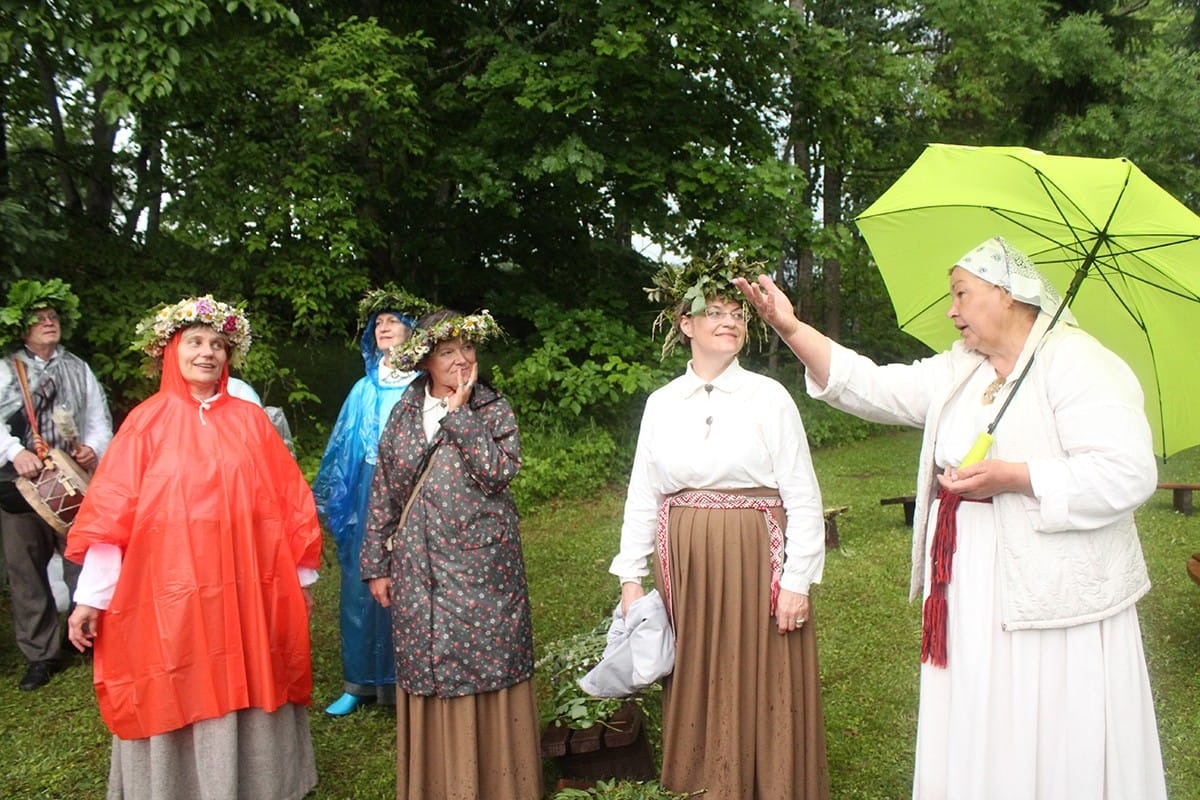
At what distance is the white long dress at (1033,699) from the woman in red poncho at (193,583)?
94.9 inches

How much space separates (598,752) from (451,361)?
1.65m

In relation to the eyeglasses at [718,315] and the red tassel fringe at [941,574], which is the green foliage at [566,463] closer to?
the eyeglasses at [718,315]

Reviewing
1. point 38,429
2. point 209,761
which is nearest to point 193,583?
point 209,761

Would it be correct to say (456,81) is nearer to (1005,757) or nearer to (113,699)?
(113,699)

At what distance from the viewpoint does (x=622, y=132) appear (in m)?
10.2

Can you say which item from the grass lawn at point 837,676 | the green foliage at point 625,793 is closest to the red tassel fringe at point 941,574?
the green foliage at point 625,793

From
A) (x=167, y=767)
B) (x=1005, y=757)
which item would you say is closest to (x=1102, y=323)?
(x=1005, y=757)

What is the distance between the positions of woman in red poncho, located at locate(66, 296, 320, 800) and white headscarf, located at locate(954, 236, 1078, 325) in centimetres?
259

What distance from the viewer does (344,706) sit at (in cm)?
472

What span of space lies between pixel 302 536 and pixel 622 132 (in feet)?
24.5

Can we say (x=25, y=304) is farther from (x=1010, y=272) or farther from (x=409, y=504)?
(x=1010, y=272)

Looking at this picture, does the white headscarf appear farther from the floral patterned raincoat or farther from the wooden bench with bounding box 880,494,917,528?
the wooden bench with bounding box 880,494,917,528

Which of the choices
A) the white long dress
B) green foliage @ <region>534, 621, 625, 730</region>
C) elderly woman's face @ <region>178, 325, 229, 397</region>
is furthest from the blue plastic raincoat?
the white long dress

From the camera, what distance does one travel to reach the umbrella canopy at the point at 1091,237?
2.49 meters
